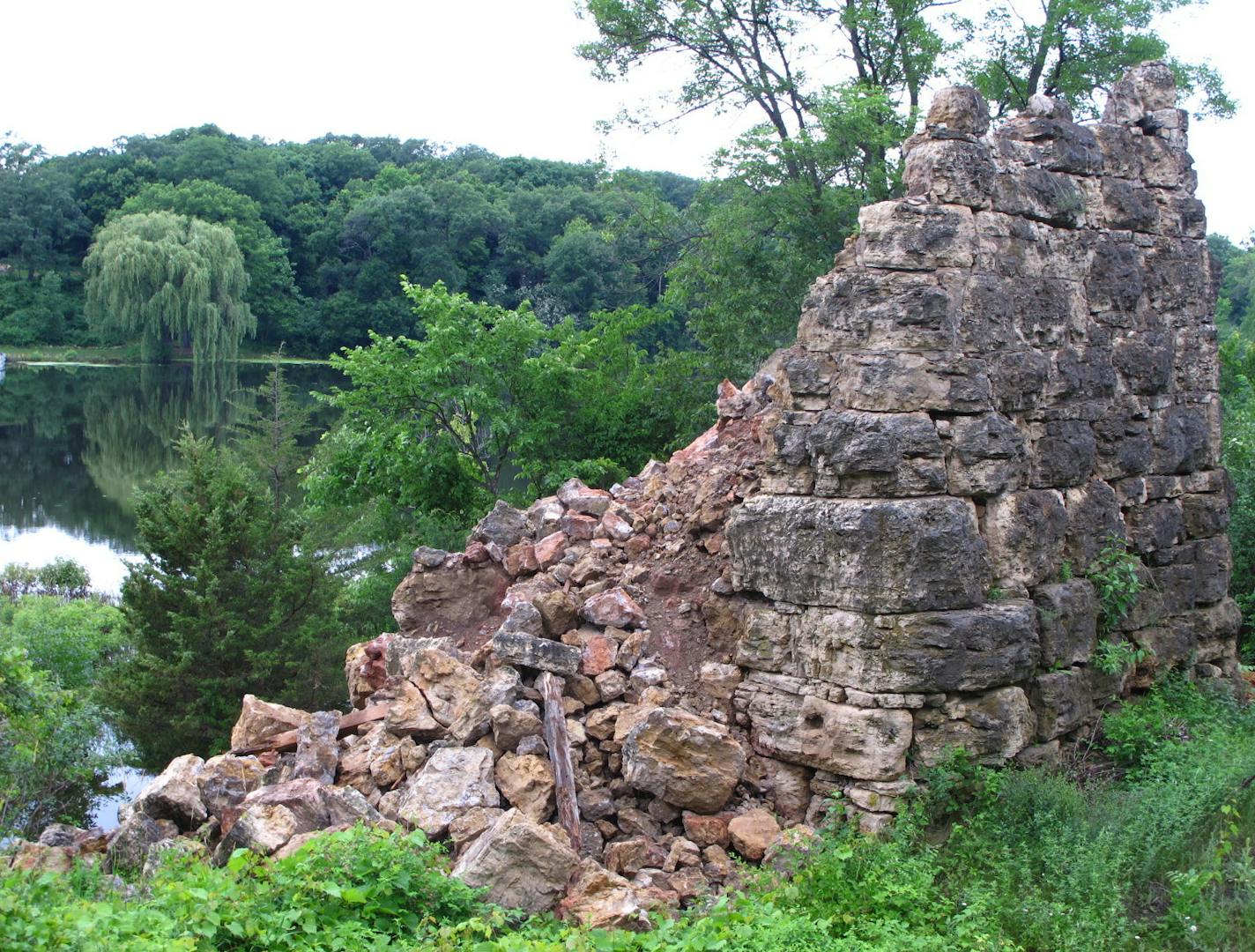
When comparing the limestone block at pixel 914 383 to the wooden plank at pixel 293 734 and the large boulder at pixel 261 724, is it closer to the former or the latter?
the wooden plank at pixel 293 734

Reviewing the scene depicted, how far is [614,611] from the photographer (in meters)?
7.16

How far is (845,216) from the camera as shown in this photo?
60.1 ft

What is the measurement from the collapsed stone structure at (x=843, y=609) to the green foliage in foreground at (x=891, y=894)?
32 cm

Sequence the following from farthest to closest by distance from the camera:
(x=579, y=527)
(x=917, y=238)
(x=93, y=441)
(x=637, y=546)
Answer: (x=93, y=441) < (x=579, y=527) < (x=637, y=546) < (x=917, y=238)

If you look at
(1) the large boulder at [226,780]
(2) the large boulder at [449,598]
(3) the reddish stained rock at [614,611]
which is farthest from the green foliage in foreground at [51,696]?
(3) the reddish stained rock at [614,611]

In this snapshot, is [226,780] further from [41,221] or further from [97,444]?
[41,221]

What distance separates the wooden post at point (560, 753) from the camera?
6.09m

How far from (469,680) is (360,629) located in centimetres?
964

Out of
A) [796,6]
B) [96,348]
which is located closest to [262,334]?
[96,348]

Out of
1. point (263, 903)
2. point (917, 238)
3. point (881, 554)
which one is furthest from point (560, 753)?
point (917, 238)

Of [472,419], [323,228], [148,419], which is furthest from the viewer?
[323,228]

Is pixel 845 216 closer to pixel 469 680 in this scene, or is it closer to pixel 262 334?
pixel 469 680

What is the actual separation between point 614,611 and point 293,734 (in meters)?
2.08

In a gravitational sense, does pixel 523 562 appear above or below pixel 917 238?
below
